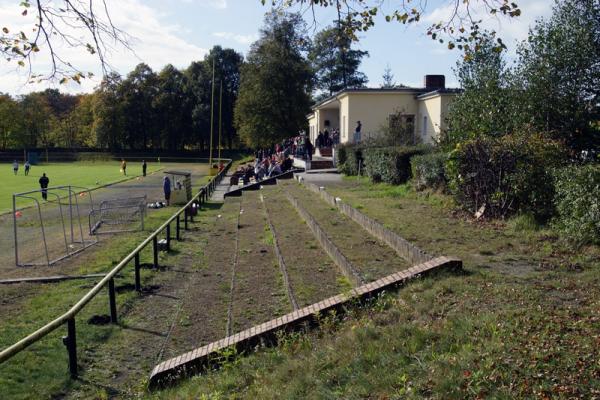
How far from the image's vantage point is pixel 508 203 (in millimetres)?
11711

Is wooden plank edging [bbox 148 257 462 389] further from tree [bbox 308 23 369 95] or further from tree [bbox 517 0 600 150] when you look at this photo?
tree [bbox 308 23 369 95]

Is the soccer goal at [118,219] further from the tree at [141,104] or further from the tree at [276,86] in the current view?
the tree at [141,104]

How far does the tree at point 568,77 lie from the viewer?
15.0 metres

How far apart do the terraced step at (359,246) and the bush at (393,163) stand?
173 inches

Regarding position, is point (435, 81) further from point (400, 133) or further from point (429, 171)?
point (429, 171)

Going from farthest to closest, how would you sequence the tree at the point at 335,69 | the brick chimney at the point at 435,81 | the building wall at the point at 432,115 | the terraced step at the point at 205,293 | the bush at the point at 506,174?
1. the tree at the point at 335,69
2. the brick chimney at the point at 435,81
3. the building wall at the point at 432,115
4. the bush at the point at 506,174
5. the terraced step at the point at 205,293

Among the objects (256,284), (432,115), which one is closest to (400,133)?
(432,115)

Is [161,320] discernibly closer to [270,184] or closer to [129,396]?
[129,396]

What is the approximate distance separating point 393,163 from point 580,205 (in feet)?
36.8

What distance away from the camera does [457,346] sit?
197 inches

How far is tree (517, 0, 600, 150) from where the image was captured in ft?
49.3

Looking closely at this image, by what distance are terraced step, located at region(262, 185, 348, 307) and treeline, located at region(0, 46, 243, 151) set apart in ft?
252

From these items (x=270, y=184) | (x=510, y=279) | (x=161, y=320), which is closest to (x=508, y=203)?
(x=510, y=279)

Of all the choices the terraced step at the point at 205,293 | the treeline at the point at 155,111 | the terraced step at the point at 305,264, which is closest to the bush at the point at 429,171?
the terraced step at the point at 305,264
